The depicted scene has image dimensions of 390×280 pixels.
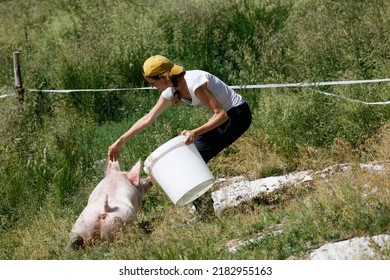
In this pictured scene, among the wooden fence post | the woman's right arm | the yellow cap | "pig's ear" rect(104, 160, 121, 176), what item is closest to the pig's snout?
"pig's ear" rect(104, 160, 121, 176)

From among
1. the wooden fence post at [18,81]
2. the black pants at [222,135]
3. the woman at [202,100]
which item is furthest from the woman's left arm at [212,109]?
the wooden fence post at [18,81]

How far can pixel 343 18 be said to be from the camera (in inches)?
412

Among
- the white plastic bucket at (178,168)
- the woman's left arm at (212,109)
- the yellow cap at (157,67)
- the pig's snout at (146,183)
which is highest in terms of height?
the yellow cap at (157,67)

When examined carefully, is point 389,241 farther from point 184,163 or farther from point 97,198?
point 97,198

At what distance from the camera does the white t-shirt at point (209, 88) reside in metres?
6.41

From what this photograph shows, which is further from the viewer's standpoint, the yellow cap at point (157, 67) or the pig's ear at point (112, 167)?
the pig's ear at point (112, 167)

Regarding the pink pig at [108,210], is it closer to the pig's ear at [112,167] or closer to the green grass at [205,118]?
the pig's ear at [112,167]

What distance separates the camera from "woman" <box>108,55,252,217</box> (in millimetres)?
6375

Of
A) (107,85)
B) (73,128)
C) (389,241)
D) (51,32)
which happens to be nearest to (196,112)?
(73,128)

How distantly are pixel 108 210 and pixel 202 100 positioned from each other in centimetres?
114

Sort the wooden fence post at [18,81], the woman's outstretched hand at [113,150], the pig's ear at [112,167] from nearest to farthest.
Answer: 1. the woman's outstretched hand at [113,150]
2. the pig's ear at [112,167]
3. the wooden fence post at [18,81]

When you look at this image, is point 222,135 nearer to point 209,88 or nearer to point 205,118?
point 209,88

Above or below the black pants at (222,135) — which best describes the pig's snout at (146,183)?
below

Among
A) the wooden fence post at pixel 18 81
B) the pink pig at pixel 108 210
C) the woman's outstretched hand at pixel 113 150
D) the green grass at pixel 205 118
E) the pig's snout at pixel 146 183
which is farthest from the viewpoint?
the wooden fence post at pixel 18 81
